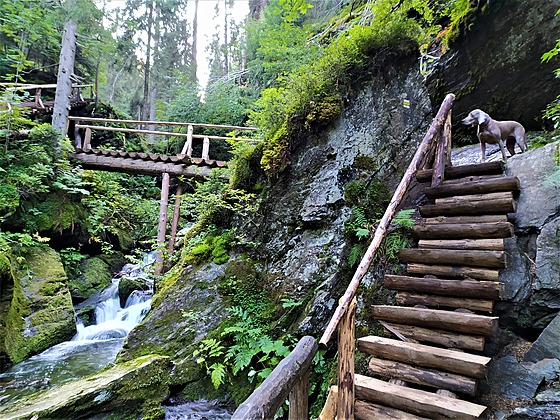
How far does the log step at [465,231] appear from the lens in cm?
325

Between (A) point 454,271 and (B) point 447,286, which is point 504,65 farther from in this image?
(B) point 447,286

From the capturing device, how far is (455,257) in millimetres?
3359

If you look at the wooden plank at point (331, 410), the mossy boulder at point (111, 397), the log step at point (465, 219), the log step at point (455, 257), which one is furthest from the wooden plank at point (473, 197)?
the mossy boulder at point (111, 397)

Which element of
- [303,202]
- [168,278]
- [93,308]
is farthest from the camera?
[93,308]

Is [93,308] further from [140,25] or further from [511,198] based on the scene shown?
[140,25]

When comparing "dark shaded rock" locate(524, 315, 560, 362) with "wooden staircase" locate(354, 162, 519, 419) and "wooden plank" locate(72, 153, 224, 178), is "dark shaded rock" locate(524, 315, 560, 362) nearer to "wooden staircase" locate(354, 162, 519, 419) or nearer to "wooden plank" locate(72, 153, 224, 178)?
"wooden staircase" locate(354, 162, 519, 419)

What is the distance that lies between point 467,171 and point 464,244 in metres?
1.27

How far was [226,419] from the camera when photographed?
400cm

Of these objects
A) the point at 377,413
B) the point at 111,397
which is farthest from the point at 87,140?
the point at 377,413

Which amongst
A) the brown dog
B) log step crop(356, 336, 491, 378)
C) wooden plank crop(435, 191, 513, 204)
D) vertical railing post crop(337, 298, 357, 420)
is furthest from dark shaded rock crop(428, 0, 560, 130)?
vertical railing post crop(337, 298, 357, 420)

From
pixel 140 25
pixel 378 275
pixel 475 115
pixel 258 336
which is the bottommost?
pixel 258 336

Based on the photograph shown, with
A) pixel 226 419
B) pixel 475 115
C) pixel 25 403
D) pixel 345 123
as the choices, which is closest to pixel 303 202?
pixel 345 123

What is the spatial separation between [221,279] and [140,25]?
2300 centimetres

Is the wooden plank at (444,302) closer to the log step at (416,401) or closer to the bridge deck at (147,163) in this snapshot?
the log step at (416,401)
